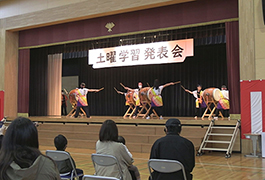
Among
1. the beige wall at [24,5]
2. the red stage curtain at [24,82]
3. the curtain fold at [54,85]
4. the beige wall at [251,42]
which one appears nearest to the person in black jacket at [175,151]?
the beige wall at [251,42]

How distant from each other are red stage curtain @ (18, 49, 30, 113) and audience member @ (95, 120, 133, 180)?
9878 millimetres

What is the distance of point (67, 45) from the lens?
1229 centimetres

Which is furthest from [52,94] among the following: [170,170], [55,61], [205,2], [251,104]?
[170,170]

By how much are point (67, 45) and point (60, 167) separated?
915 cm

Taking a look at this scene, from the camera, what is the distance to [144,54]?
10.8 metres

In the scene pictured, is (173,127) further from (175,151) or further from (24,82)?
(24,82)

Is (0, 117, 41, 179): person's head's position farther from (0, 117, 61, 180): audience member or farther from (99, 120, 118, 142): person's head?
(99, 120, 118, 142): person's head

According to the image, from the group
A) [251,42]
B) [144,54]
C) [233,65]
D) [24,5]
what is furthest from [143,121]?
[24,5]

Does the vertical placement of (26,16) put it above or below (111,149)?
above

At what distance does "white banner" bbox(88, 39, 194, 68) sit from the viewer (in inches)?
399

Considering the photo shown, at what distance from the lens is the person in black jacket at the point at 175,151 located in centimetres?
284

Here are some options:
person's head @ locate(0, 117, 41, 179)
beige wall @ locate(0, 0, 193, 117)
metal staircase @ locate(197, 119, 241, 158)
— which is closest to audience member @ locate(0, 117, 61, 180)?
person's head @ locate(0, 117, 41, 179)

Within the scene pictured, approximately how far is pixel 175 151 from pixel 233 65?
612 centimetres

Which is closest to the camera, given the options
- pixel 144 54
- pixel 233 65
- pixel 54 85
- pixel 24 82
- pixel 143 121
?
pixel 233 65
